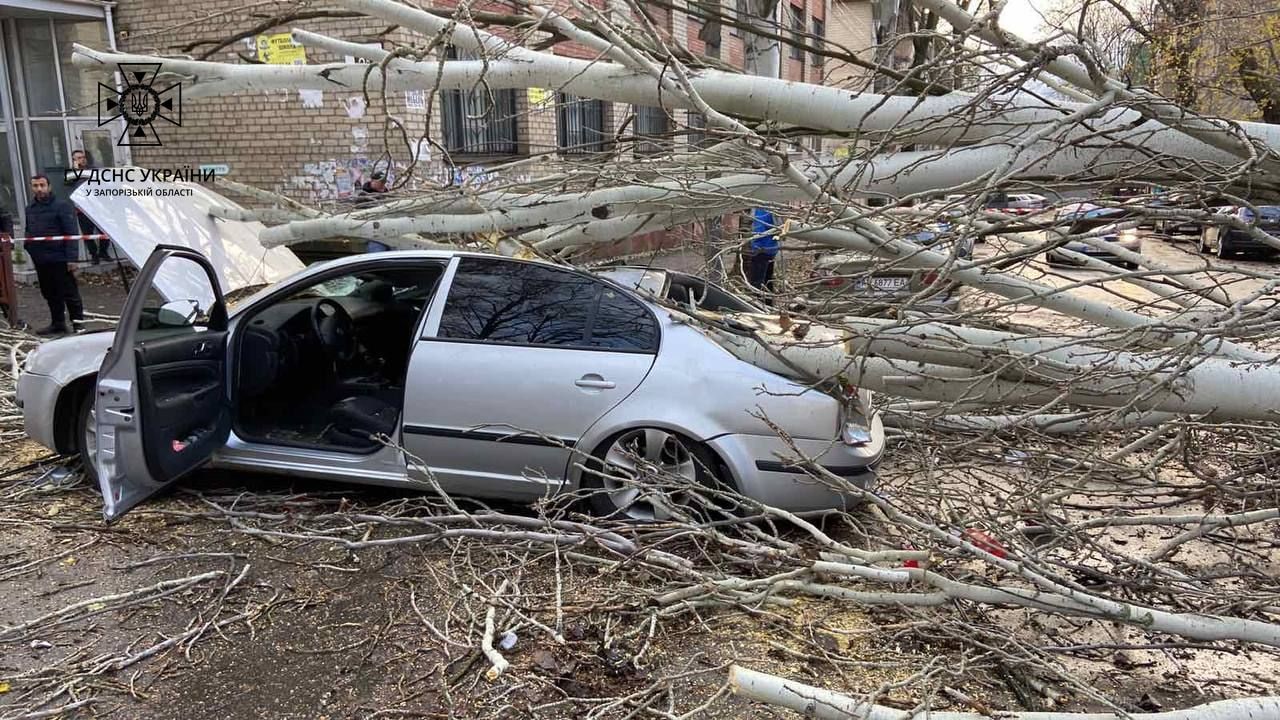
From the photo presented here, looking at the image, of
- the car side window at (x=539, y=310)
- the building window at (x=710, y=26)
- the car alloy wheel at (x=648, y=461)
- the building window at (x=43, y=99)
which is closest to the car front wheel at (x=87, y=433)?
the car side window at (x=539, y=310)

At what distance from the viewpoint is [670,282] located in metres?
4.87

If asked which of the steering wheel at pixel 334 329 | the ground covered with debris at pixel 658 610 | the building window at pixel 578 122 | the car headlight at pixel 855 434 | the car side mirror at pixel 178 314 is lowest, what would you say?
the ground covered with debris at pixel 658 610

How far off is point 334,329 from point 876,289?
11.3 feet

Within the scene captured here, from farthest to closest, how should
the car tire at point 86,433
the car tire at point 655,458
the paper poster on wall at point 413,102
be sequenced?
the paper poster on wall at point 413,102 < the car tire at point 86,433 < the car tire at point 655,458

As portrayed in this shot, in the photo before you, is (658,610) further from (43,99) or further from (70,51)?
(43,99)

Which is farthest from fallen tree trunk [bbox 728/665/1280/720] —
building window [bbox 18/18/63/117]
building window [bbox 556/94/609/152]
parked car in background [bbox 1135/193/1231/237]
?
building window [bbox 18/18/63/117]

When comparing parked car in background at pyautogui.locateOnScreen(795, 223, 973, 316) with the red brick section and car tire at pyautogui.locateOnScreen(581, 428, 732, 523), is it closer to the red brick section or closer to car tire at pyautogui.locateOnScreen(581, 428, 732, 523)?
car tire at pyautogui.locateOnScreen(581, 428, 732, 523)

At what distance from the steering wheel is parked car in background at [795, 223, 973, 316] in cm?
298

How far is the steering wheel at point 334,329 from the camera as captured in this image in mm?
5469

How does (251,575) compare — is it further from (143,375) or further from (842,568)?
(842,568)

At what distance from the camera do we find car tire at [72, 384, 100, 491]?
4.70m

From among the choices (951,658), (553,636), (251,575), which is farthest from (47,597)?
(951,658)

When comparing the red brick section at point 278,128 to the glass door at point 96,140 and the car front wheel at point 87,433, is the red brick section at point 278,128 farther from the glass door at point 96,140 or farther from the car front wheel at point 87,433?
the car front wheel at point 87,433

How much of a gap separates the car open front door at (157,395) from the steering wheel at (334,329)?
2.60ft
